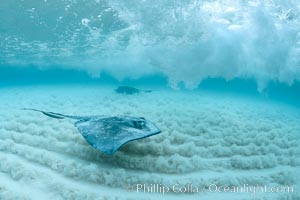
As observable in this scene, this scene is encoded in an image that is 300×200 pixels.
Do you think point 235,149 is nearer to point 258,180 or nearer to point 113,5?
point 258,180

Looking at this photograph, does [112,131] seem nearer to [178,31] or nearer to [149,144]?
[149,144]

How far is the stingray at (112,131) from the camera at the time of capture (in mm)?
3443

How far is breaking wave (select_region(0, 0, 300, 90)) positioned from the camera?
14.5 m

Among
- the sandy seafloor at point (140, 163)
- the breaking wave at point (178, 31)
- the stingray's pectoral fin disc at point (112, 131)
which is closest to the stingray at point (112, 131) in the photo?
the stingray's pectoral fin disc at point (112, 131)

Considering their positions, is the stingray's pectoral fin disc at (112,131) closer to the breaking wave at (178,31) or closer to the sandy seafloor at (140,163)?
the sandy seafloor at (140,163)

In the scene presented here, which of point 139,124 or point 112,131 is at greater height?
point 139,124

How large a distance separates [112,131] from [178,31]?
49.0 ft

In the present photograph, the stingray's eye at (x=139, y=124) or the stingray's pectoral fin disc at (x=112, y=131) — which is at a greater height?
the stingray's eye at (x=139, y=124)

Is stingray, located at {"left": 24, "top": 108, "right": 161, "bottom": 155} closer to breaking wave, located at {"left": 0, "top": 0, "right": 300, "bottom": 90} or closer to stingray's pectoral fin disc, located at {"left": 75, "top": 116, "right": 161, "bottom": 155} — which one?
stingray's pectoral fin disc, located at {"left": 75, "top": 116, "right": 161, "bottom": 155}

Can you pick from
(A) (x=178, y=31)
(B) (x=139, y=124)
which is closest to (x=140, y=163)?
(B) (x=139, y=124)

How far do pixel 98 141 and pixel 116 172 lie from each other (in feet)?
2.21

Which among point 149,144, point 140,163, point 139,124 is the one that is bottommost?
point 140,163

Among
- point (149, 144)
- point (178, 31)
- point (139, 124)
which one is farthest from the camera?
point (178, 31)

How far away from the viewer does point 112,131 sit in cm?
383
